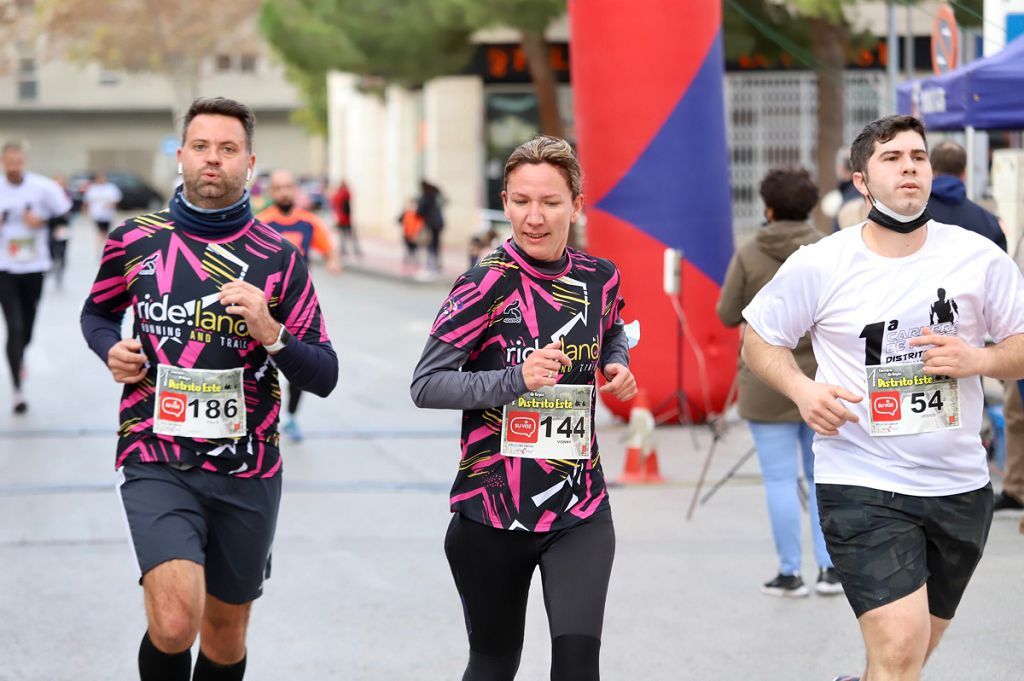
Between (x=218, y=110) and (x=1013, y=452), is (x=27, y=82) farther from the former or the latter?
(x=218, y=110)

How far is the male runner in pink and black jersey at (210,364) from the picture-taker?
4.36 m

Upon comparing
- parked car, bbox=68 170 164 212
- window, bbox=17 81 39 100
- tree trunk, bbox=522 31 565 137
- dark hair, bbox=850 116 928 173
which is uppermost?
window, bbox=17 81 39 100

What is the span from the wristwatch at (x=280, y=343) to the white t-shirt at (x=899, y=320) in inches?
54.7

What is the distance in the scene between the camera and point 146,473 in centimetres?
440

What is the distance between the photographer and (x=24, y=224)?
473 inches

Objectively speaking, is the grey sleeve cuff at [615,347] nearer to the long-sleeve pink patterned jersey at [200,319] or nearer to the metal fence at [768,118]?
the long-sleeve pink patterned jersey at [200,319]

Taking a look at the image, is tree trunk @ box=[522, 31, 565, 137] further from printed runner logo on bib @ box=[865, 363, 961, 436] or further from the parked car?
the parked car

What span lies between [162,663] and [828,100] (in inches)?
822

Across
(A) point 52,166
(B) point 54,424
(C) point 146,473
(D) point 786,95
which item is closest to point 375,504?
(B) point 54,424

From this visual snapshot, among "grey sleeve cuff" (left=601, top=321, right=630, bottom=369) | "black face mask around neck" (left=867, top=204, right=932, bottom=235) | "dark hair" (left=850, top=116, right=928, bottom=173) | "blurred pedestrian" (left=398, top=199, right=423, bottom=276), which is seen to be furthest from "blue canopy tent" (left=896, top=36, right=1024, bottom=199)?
"blurred pedestrian" (left=398, top=199, right=423, bottom=276)

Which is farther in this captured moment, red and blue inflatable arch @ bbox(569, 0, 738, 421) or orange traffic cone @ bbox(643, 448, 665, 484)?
red and blue inflatable arch @ bbox(569, 0, 738, 421)

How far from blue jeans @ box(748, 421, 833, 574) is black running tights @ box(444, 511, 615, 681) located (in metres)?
2.87

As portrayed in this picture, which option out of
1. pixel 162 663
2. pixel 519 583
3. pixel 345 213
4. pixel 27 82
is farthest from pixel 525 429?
pixel 27 82

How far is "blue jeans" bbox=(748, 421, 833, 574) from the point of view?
6.91m
